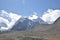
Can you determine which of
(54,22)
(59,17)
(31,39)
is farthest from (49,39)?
(59,17)

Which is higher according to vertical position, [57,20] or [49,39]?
[57,20]

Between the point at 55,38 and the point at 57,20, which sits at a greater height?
the point at 57,20

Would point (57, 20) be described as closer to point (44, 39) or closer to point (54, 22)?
point (54, 22)

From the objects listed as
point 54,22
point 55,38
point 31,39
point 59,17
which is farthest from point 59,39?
point 59,17

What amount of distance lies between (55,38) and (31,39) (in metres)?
15.6

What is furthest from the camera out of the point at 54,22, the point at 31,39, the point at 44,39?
the point at 54,22

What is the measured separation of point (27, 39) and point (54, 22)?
6799 cm

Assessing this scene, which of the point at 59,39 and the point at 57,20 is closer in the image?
the point at 59,39

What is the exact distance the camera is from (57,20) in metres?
152

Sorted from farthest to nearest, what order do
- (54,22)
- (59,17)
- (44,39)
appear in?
(59,17)
(54,22)
(44,39)

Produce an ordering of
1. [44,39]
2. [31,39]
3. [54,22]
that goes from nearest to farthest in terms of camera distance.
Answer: [31,39]
[44,39]
[54,22]

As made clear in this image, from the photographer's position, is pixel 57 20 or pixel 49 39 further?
pixel 57 20

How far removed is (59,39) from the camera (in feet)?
296

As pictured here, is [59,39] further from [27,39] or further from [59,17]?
[59,17]
